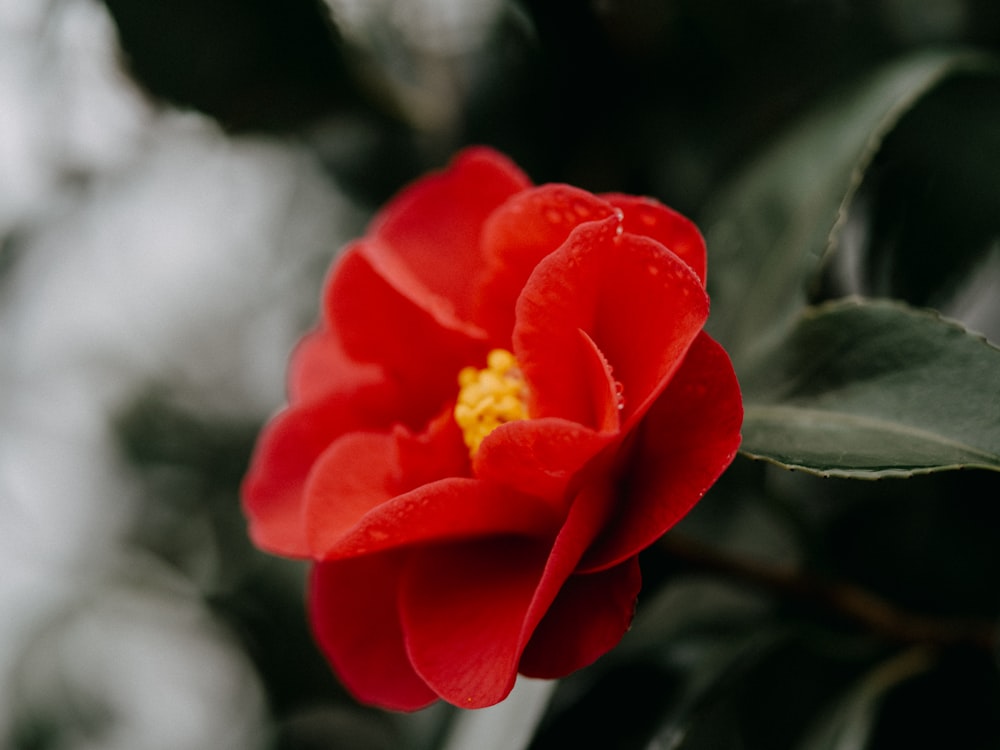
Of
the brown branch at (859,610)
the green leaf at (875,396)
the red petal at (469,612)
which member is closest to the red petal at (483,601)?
the red petal at (469,612)

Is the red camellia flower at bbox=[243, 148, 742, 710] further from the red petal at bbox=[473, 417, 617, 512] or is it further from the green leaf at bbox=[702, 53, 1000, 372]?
the green leaf at bbox=[702, 53, 1000, 372]

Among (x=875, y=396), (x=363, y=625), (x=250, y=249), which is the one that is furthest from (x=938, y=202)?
(x=250, y=249)

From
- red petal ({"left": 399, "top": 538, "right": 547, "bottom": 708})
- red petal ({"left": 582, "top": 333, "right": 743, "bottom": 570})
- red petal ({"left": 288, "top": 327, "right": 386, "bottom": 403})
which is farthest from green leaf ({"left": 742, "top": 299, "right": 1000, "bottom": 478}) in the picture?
red petal ({"left": 288, "top": 327, "right": 386, "bottom": 403})

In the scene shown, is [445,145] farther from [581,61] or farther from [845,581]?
[845,581]

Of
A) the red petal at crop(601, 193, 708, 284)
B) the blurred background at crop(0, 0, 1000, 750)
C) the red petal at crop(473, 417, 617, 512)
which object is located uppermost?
the red petal at crop(601, 193, 708, 284)

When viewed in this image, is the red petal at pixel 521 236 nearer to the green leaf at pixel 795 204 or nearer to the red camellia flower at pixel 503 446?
the red camellia flower at pixel 503 446

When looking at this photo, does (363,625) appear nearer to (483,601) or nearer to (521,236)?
(483,601)

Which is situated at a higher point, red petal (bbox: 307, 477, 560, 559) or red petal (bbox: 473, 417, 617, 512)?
red petal (bbox: 473, 417, 617, 512)
